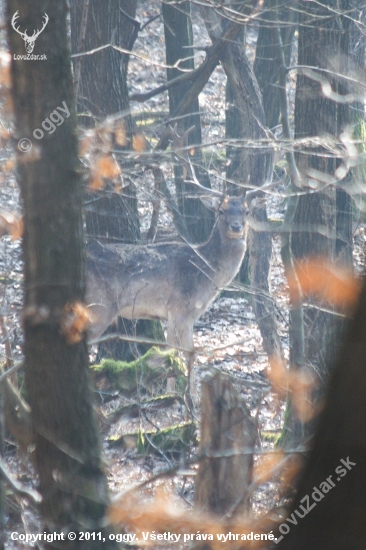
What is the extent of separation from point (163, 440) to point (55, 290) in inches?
133

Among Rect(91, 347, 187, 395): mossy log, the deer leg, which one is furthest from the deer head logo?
the deer leg

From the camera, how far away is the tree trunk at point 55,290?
3.94m

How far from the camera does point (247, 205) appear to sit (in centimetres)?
1014

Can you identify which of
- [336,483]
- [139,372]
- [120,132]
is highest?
[120,132]

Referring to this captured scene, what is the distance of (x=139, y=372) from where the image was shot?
342 inches

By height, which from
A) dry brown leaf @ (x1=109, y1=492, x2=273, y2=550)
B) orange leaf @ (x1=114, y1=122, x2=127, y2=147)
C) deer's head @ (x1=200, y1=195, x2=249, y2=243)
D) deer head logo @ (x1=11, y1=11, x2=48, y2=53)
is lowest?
dry brown leaf @ (x1=109, y1=492, x2=273, y2=550)

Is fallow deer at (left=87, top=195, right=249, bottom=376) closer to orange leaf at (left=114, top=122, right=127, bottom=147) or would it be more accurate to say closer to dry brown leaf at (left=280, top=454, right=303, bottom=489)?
orange leaf at (left=114, top=122, right=127, bottom=147)

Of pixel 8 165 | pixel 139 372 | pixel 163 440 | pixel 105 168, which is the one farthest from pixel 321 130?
pixel 8 165

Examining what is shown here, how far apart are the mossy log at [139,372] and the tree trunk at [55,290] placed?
4499 mm

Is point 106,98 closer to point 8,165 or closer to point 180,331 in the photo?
point 180,331

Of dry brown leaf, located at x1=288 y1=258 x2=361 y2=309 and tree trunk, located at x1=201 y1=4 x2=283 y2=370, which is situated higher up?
tree trunk, located at x1=201 y1=4 x2=283 y2=370

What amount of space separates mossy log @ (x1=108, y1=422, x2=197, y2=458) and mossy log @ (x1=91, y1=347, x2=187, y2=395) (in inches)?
46.4

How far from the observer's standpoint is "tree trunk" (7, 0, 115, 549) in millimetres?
3943

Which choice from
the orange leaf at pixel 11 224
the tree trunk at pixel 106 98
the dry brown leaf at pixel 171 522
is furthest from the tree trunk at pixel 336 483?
the tree trunk at pixel 106 98
